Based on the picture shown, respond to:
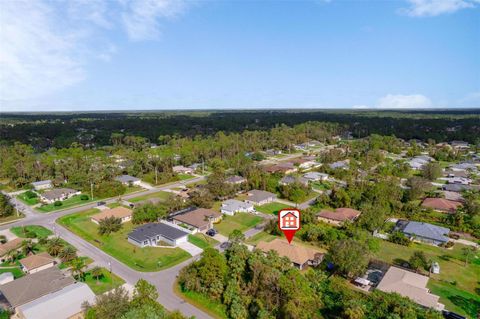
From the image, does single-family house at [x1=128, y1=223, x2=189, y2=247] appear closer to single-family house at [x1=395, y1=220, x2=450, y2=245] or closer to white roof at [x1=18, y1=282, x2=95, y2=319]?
white roof at [x1=18, y1=282, x2=95, y2=319]

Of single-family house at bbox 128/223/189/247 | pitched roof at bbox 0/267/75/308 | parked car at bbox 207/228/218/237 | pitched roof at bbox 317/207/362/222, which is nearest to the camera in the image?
pitched roof at bbox 0/267/75/308

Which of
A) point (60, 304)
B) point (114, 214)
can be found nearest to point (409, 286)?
point (60, 304)

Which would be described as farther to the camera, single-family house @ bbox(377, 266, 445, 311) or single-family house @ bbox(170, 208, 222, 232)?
single-family house @ bbox(170, 208, 222, 232)

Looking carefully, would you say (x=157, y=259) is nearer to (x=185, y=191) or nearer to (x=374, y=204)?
(x=185, y=191)

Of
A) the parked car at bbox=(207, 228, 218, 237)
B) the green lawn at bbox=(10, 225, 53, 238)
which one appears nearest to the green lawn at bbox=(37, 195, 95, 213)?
the green lawn at bbox=(10, 225, 53, 238)

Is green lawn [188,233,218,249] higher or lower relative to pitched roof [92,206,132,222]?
lower

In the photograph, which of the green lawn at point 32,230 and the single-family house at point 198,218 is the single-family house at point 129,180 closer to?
the green lawn at point 32,230
